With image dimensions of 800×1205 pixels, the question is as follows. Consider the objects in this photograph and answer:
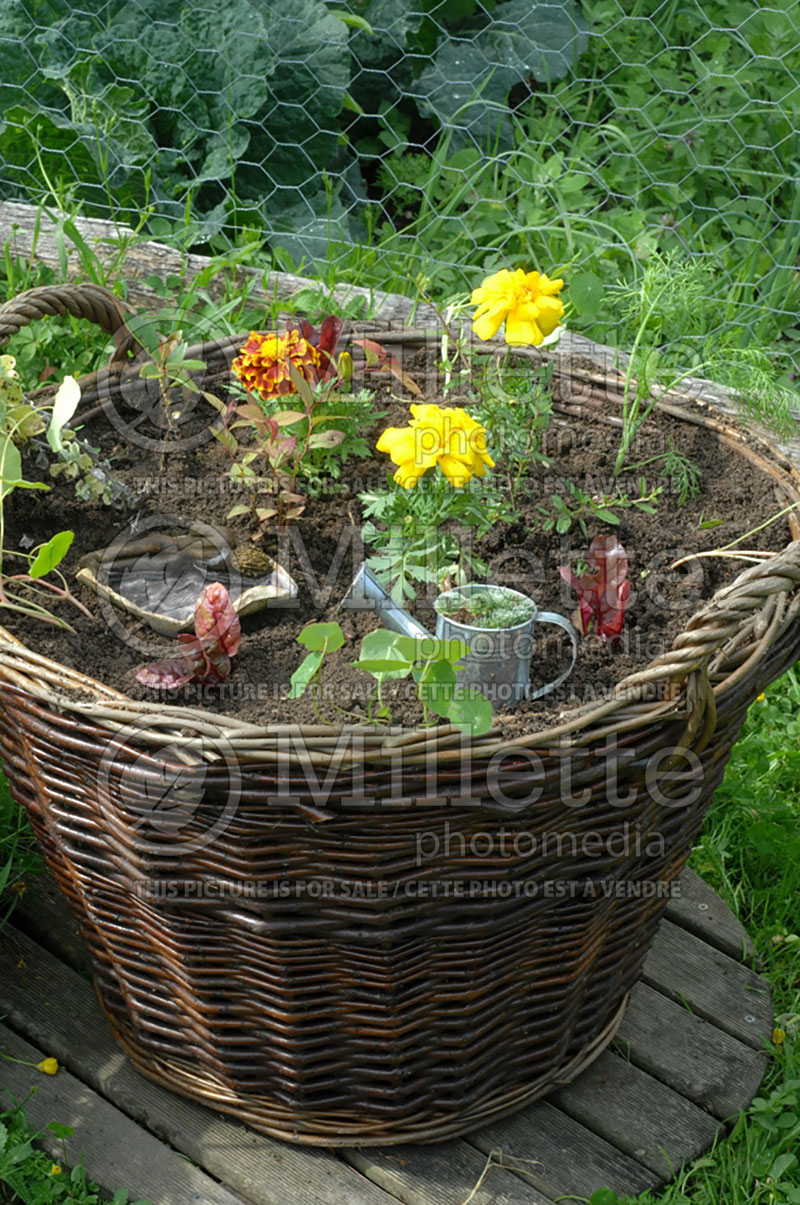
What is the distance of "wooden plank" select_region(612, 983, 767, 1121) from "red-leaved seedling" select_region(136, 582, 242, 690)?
2.91ft

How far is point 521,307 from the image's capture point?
1.61 metres

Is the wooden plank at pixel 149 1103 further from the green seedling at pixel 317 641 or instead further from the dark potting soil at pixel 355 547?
the green seedling at pixel 317 641

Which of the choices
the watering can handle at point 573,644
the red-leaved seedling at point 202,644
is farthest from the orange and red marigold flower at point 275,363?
the watering can handle at point 573,644

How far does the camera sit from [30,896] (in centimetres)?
203

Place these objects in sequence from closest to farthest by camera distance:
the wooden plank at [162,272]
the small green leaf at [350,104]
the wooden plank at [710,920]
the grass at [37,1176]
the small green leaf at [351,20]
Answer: the grass at [37,1176] < the wooden plank at [710,920] < the wooden plank at [162,272] < the small green leaf at [351,20] < the small green leaf at [350,104]

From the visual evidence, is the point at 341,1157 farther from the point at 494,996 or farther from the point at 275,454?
the point at 275,454

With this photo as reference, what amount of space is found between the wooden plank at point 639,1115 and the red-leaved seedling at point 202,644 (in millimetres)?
833

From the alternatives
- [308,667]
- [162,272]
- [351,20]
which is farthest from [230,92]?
[308,667]

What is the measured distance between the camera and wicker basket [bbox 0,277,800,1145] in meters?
1.28

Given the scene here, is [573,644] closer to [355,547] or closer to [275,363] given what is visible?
[355,547]

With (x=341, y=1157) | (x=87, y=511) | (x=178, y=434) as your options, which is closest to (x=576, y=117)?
(x=178, y=434)

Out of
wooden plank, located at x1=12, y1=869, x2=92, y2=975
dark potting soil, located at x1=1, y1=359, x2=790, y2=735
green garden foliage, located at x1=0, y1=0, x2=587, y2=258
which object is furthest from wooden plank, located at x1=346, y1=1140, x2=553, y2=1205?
green garden foliage, located at x1=0, y1=0, x2=587, y2=258

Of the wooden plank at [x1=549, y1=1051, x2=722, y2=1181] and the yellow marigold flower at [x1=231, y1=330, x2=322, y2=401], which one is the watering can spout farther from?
the wooden plank at [x1=549, y1=1051, x2=722, y2=1181]

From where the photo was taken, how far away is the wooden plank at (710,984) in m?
1.91
